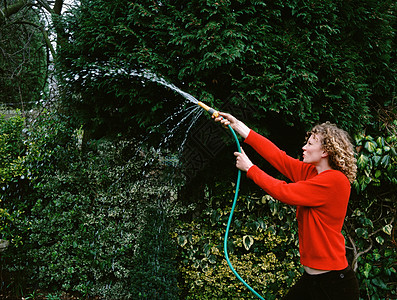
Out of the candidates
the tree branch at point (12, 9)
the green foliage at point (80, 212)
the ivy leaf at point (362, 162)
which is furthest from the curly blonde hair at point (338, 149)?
the tree branch at point (12, 9)

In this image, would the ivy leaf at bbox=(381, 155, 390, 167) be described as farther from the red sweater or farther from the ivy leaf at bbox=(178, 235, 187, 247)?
the ivy leaf at bbox=(178, 235, 187, 247)

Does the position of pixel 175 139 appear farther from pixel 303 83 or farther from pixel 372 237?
pixel 372 237

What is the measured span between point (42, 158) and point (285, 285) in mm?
3516

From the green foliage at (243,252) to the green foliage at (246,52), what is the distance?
1.16 m

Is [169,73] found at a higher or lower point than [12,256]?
higher

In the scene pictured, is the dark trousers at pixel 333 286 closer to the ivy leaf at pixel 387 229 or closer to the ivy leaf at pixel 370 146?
the ivy leaf at pixel 370 146

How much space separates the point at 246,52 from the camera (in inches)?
110

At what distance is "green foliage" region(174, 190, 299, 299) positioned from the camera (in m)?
3.57

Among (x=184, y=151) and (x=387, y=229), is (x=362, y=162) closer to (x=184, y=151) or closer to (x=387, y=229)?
(x=387, y=229)

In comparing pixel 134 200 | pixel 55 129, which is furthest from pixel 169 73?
pixel 55 129

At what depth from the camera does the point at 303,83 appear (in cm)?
289

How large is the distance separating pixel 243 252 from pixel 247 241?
236mm

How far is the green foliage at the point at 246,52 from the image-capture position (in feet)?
8.94

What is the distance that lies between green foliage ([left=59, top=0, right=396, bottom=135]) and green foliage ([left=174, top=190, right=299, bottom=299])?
1.16m
